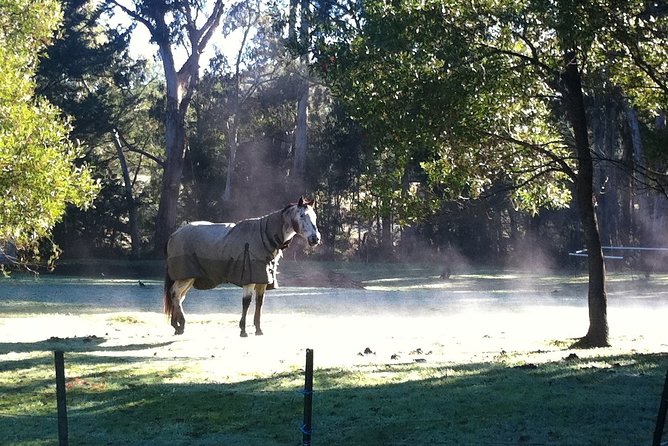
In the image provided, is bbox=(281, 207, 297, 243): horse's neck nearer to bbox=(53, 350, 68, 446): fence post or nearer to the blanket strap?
the blanket strap

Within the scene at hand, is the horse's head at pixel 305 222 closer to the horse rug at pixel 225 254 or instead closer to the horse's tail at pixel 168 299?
the horse rug at pixel 225 254

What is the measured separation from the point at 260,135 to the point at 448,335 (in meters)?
42.9

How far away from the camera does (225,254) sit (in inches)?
654

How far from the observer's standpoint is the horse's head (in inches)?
621

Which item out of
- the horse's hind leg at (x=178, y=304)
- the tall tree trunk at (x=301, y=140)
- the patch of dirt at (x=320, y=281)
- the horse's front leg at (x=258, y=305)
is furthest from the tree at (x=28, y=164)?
the tall tree trunk at (x=301, y=140)

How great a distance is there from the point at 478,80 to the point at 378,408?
18.7ft

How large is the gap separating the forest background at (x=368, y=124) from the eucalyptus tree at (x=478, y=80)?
36 millimetres

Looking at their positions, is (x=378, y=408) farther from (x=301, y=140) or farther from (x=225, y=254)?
(x=301, y=140)

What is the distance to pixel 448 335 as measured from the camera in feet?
57.9

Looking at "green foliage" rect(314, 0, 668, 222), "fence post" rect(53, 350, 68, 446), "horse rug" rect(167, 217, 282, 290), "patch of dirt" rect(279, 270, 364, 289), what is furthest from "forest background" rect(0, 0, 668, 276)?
"fence post" rect(53, 350, 68, 446)

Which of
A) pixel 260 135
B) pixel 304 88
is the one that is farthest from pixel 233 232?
pixel 260 135

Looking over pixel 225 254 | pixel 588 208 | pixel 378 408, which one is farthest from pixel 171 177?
pixel 378 408

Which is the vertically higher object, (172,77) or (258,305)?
(172,77)

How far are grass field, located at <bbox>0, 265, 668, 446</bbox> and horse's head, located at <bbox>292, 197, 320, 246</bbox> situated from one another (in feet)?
5.76
